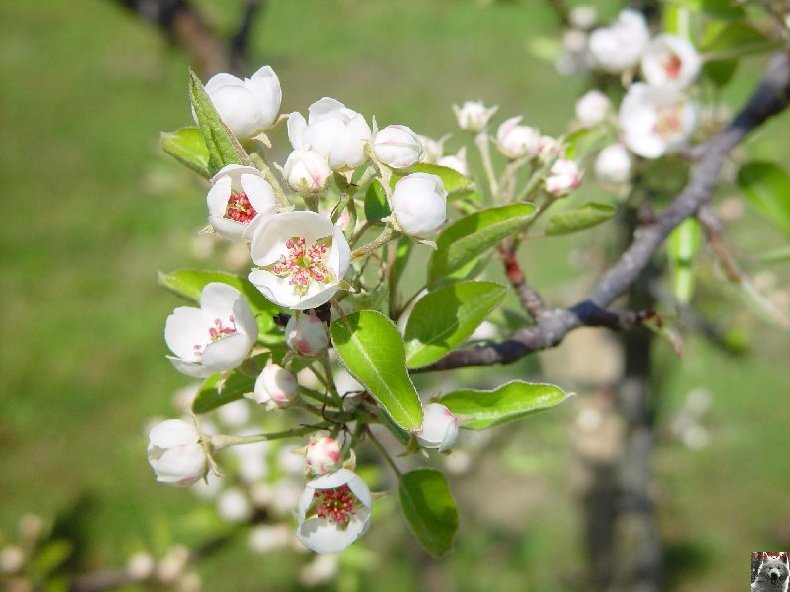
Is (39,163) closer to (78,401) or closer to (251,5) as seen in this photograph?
(78,401)

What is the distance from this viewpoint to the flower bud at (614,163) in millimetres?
1503

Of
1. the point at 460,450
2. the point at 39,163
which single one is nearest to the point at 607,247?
the point at 460,450

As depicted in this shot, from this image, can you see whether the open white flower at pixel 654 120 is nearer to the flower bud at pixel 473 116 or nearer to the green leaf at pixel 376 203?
the flower bud at pixel 473 116

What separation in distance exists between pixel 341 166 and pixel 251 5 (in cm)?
149

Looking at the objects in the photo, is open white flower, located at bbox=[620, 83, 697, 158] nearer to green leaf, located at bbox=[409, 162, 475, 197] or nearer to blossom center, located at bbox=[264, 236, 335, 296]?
green leaf, located at bbox=[409, 162, 475, 197]

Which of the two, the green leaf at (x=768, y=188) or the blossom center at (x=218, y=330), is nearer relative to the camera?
the blossom center at (x=218, y=330)

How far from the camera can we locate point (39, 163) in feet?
21.7

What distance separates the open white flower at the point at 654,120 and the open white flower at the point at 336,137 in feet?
2.43

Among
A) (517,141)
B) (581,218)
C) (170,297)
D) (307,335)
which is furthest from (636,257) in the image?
(170,297)

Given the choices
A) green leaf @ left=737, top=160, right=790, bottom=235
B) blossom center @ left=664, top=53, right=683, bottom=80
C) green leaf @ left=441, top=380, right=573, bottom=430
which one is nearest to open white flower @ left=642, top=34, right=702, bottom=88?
blossom center @ left=664, top=53, right=683, bottom=80

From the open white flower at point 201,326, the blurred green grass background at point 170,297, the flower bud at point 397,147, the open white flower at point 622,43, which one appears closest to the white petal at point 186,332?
the open white flower at point 201,326

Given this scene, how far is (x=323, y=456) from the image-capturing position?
94 centimetres

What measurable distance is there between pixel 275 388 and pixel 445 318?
234mm

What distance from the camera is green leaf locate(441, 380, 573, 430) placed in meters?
1.00
